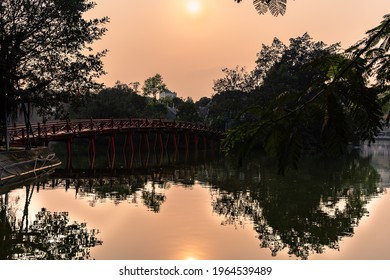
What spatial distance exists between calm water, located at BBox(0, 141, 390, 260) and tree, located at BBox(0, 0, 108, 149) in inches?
190

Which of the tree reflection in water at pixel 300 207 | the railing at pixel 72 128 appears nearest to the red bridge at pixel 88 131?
the railing at pixel 72 128

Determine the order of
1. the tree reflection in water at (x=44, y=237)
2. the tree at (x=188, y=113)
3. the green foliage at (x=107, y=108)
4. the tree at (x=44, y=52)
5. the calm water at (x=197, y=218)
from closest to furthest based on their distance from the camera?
1. the tree reflection in water at (x=44, y=237)
2. the calm water at (x=197, y=218)
3. the tree at (x=44, y=52)
4. the green foliage at (x=107, y=108)
5. the tree at (x=188, y=113)

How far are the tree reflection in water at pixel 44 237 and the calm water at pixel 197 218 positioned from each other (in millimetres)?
28

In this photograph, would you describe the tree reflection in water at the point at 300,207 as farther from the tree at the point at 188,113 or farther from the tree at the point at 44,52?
the tree at the point at 188,113

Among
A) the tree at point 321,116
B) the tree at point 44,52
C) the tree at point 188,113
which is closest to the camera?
the tree at point 321,116

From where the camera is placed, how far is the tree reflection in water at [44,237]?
1174cm

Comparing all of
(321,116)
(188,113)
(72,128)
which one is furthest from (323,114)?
(188,113)

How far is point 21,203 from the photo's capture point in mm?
18578

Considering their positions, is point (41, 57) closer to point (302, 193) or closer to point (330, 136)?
point (302, 193)

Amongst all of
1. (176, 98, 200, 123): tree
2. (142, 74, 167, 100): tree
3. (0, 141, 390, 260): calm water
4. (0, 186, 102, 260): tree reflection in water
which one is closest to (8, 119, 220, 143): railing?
(0, 141, 390, 260): calm water

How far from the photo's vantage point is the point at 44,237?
44.0ft

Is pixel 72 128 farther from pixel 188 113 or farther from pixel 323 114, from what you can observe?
pixel 188 113

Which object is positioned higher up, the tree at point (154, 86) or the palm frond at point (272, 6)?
the tree at point (154, 86)
